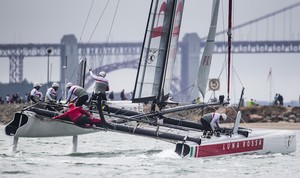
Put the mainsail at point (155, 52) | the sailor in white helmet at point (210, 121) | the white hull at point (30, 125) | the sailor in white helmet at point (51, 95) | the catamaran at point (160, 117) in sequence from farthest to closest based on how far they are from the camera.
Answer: the sailor in white helmet at point (51, 95) < the mainsail at point (155, 52) < the sailor in white helmet at point (210, 121) < the white hull at point (30, 125) < the catamaran at point (160, 117)

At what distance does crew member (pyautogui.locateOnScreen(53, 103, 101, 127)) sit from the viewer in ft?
58.4

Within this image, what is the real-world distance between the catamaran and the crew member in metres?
0.17

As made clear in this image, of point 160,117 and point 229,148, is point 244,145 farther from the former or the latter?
point 160,117

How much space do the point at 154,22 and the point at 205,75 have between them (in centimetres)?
197

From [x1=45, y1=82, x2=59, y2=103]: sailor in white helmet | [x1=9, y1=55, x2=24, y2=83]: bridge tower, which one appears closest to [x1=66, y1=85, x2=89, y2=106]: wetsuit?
[x1=45, y1=82, x2=59, y2=103]: sailor in white helmet

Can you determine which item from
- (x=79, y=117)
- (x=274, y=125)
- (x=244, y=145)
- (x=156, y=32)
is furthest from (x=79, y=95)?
(x=274, y=125)

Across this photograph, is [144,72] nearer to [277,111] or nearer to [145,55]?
[145,55]

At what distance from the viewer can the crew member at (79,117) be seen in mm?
17812

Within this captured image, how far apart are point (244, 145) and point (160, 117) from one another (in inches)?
68.8

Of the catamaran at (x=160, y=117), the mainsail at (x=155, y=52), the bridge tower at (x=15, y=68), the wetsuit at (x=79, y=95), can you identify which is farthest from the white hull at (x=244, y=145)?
the bridge tower at (x=15, y=68)

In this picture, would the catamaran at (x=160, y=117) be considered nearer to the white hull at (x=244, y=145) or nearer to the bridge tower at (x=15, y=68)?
the white hull at (x=244, y=145)

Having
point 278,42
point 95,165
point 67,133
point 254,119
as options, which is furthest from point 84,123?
point 278,42

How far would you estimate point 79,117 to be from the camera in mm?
17812

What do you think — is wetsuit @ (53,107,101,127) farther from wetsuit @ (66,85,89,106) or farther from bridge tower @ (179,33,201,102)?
bridge tower @ (179,33,201,102)
